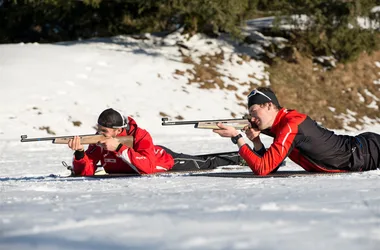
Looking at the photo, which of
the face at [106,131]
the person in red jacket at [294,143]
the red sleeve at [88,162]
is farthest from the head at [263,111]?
the red sleeve at [88,162]

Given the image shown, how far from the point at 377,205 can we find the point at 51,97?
16309mm

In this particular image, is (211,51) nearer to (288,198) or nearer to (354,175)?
(354,175)

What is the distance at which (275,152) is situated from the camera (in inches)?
281

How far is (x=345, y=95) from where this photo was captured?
2361cm

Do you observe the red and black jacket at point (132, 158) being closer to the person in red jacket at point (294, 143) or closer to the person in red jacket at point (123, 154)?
the person in red jacket at point (123, 154)

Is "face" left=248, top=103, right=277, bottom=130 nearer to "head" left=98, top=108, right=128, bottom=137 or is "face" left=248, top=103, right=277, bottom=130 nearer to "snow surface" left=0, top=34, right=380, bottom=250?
"snow surface" left=0, top=34, right=380, bottom=250

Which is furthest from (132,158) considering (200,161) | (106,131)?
(200,161)

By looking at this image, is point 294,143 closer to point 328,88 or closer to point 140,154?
point 140,154

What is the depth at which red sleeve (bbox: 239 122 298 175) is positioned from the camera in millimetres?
7051

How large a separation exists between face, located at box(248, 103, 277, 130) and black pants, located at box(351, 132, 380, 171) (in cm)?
107

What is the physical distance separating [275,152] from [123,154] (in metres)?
2.00

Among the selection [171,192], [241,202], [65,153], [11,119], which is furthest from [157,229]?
[11,119]

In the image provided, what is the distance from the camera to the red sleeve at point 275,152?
705cm

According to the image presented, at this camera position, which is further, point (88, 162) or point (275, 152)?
point (88, 162)
